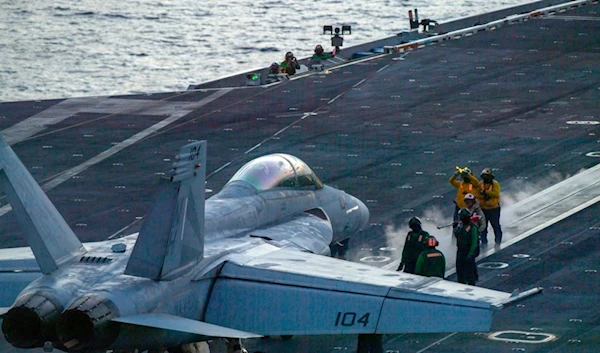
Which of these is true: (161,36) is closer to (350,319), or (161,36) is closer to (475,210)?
(475,210)

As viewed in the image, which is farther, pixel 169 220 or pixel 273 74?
pixel 273 74

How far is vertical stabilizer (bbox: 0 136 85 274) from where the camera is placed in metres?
22.3

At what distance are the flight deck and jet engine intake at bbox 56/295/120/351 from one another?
658cm

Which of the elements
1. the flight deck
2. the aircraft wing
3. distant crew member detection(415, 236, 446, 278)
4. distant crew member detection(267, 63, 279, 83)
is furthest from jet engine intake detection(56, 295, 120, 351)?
distant crew member detection(267, 63, 279, 83)

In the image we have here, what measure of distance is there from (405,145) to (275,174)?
1667cm

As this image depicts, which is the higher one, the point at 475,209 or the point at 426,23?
the point at 426,23

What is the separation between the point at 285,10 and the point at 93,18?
72.0ft

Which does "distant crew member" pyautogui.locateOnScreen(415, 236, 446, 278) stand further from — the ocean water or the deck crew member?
the ocean water

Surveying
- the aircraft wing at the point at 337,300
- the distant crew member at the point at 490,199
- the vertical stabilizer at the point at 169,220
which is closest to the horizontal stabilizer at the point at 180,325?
the vertical stabilizer at the point at 169,220

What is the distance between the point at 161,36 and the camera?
128750mm

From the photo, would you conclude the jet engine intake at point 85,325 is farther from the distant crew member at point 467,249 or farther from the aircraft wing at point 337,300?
the distant crew member at point 467,249

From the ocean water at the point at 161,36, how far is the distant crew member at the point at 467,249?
225 feet

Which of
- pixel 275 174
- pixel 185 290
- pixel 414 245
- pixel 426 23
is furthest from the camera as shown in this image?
pixel 426 23

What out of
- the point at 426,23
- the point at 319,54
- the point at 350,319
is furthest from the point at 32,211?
the point at 426,23
